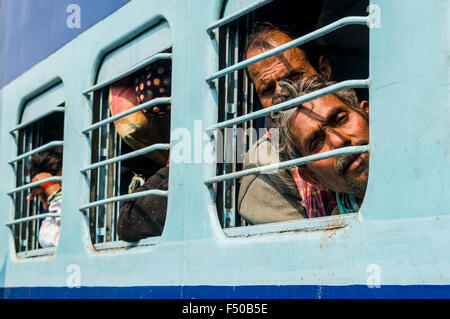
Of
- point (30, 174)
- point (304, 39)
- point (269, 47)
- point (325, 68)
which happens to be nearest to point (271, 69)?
point (269, 47)

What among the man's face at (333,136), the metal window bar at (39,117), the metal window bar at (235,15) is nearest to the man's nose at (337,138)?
the man's face at (333,136)

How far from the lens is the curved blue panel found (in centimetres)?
359

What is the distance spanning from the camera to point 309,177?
242 cm

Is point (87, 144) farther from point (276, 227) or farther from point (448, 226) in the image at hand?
point (448, 226)

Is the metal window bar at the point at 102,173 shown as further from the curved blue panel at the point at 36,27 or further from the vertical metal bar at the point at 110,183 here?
the curved blue panel at the point at 36,27

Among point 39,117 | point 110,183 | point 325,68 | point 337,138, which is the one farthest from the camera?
A: point 39,117

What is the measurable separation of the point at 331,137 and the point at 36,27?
7.89 feet

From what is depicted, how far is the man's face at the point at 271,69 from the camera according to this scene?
108 inches

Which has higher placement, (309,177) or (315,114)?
(315,114)

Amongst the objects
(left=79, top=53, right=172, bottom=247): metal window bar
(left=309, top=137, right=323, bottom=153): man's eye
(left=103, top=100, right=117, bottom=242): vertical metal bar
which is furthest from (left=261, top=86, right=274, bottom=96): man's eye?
(left=103, top=100, right=117, bottom=242): vertical metal bar

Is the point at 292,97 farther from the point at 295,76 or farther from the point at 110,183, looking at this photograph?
the point at 110,183

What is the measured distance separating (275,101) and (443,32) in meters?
0.97

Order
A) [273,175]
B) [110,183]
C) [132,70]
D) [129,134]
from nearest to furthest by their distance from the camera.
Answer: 1. [273,175]
2. [132,70]
3. [129,134]
4. [110,183]

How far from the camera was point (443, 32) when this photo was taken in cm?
173
